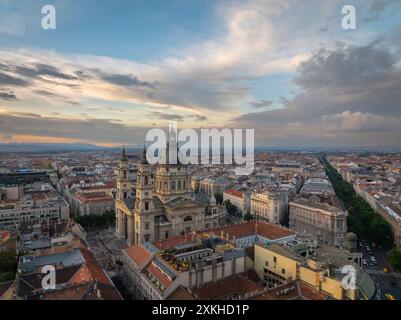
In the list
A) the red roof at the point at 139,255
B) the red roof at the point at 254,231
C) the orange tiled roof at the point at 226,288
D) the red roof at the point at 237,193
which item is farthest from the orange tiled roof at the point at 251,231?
the red roof at the point at 237,193

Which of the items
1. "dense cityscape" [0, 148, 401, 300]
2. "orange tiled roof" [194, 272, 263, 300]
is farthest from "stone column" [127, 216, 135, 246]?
"orange tiled roof" [194, 272, 263, 300]

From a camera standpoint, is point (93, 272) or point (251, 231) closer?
point (93, 272)

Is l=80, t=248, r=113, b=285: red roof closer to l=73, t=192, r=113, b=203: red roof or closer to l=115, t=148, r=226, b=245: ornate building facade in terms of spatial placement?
l=115, t=148, r=226, b=245: ornate building facade

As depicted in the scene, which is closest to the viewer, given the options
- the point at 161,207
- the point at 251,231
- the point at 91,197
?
the point at 251,231

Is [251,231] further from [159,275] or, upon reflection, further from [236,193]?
[236,193]

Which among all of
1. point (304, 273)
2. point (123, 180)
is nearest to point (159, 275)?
point (304, 273)

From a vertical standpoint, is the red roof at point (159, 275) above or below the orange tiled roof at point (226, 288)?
above

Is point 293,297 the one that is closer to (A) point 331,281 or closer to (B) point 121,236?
(A) point 331,281

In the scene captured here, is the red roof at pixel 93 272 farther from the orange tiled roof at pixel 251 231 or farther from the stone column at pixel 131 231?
the stone column at pixel 131 231
